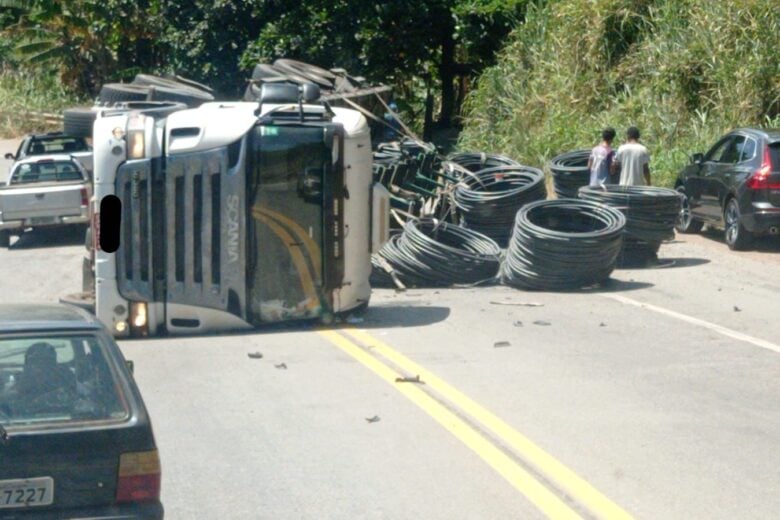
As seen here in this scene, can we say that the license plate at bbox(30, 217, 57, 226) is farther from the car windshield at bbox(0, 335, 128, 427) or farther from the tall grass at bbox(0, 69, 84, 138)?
the tall grass at bbox(0, 69, 84, 138)

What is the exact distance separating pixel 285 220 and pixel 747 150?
8.99m

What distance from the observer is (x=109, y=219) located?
12250 mm

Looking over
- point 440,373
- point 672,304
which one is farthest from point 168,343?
point 672,304

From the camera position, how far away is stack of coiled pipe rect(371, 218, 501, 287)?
52.1 ft

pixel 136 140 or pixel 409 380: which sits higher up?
pixel 136 140

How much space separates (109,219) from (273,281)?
174 cm

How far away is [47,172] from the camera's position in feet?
79.6

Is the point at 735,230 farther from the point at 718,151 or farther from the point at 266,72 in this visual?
the point at 266,72

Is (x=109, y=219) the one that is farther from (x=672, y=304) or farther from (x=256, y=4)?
(x=256, y=4)

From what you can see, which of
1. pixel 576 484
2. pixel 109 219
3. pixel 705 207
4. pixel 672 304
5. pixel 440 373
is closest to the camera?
pixel 576 484

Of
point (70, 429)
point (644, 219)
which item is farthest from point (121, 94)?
point (70, 429)

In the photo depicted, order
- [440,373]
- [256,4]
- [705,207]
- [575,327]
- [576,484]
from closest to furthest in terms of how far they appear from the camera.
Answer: [576,484], [440,373], [575,327], [705,207], [256,4]

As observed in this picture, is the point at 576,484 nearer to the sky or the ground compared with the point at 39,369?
nearer to the ground

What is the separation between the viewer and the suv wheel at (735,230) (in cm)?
1861
